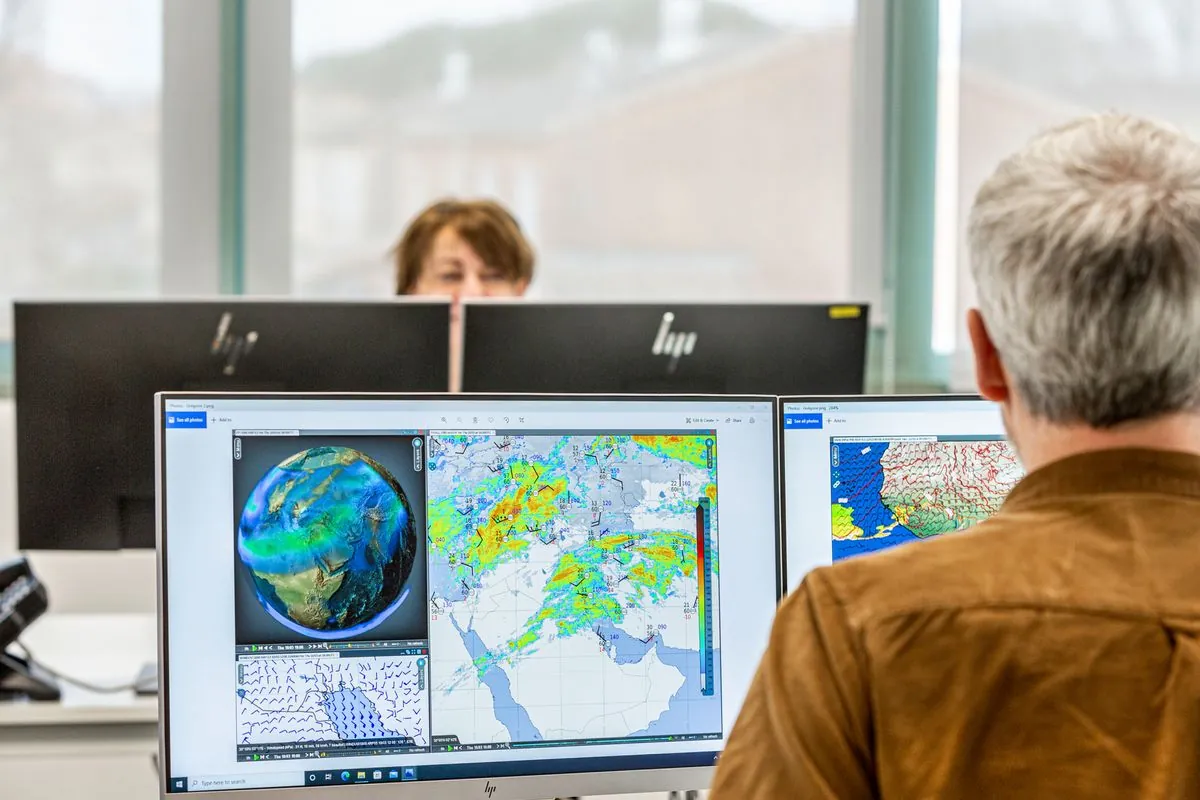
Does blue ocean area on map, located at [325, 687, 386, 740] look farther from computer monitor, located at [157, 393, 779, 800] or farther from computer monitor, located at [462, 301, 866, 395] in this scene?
computer monitor, located at [462, 301, 866, 395]

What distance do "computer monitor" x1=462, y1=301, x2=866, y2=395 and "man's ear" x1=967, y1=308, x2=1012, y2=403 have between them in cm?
88

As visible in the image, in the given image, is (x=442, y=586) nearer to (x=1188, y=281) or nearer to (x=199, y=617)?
(x=199, y=617)

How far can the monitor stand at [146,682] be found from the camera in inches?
68.4

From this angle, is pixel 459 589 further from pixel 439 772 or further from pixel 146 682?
pixel 146 682

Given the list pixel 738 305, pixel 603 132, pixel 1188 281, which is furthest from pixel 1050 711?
pixel 603 132

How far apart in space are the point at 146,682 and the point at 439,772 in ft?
2.84

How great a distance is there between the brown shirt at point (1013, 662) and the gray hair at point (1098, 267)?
5 centimetres

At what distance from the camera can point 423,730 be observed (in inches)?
42.8

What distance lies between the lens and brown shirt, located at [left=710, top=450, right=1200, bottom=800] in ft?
2.14

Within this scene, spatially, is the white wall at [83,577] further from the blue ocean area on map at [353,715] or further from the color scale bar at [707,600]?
the color scale bar at [707,600]

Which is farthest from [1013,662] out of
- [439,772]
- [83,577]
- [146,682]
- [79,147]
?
[79,147]

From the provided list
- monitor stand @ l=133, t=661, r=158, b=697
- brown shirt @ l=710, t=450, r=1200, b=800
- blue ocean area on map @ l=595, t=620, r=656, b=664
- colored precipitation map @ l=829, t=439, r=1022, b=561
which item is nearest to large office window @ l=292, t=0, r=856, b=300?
monitor stand @ l=133, t=661, r=158, b=697

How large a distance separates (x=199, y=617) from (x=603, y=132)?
2549 mm

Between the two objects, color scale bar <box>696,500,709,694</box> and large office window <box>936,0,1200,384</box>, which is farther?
large office window <box>936,0,1200,384</box>
